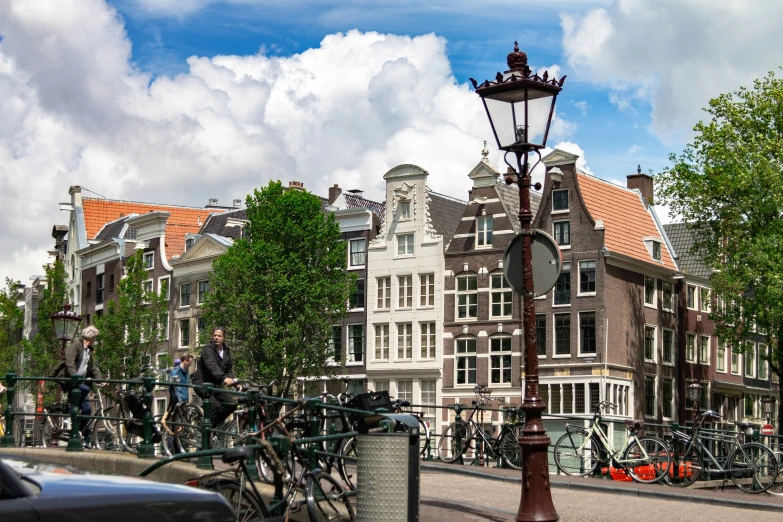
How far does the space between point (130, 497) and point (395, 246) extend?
47.2 m

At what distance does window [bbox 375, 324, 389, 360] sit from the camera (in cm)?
5088

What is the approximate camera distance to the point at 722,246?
153 feet

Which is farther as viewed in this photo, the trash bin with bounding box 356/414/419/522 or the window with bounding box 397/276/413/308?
the window with bounding box 397/276/413/308

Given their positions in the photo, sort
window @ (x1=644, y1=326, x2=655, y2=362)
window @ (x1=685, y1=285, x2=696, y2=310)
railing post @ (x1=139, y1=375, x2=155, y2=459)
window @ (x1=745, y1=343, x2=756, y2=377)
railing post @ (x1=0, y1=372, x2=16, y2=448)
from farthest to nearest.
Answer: window @ (x1=745, y1=343, x2=756, y2=377), window @ (x1=685, y1=285, x2=696, y2=310), window @ (x1=644, y1=326, x2=655, y2=362), railing post @ (x1=0, y1=372, x2=16, y2=448), railing post @ (x1=139, y1=375, x2=155, y2=459)

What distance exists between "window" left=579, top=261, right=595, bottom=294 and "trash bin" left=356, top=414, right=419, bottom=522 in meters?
38.6

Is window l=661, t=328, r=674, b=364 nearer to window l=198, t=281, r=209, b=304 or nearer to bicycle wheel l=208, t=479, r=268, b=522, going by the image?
window l=198, t=281, r=209, b=304

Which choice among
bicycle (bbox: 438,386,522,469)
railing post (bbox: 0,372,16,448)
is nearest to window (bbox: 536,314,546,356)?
bicycle (bbox: 438,386,522,469)

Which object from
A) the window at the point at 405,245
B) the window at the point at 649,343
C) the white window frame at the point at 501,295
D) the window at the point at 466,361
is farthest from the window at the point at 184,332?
the window at the point at 649,343

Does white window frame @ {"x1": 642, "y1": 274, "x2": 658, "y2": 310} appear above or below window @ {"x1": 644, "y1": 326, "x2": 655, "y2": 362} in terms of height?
above

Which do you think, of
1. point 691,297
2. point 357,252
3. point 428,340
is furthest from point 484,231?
point 691,297

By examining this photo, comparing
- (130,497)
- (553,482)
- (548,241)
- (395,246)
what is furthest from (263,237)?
(130,497)

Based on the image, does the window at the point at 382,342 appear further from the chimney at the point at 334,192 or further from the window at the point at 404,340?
the chimney at the point at 334,192

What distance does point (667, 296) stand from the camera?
51469 millimetres

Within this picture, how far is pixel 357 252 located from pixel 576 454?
34.3 metres
